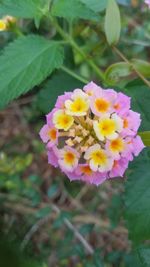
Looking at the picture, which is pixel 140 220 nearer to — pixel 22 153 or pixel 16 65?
pixel 16 65

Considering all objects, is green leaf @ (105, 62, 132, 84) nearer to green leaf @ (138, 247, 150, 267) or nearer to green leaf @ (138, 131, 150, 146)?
green leaf @ (138, 131, 150, 146)

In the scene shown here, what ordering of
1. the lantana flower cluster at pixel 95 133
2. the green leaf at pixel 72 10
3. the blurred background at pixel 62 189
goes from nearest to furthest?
the lantana flower cluster at pixel 95 133, the green leaf at pixel 72 10, the blurred background at pixel 62 189

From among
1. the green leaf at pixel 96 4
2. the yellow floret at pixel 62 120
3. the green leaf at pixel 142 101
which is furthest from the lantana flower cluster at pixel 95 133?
the green leaf at pixel 96 4

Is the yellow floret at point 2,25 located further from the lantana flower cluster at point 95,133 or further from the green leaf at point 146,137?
the green leaf at point 146,137

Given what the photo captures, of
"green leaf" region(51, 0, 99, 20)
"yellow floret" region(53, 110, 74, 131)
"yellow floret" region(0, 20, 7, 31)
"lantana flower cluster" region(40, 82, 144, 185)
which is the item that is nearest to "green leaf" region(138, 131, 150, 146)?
Result: "lantana flower cluster" region(40, 82, 144, 185)

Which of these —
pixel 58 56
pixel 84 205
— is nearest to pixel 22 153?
pixel 84 205

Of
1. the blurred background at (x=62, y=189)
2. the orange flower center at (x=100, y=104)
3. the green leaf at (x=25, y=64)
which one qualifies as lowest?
the blurred background at (x=62, y=189)
